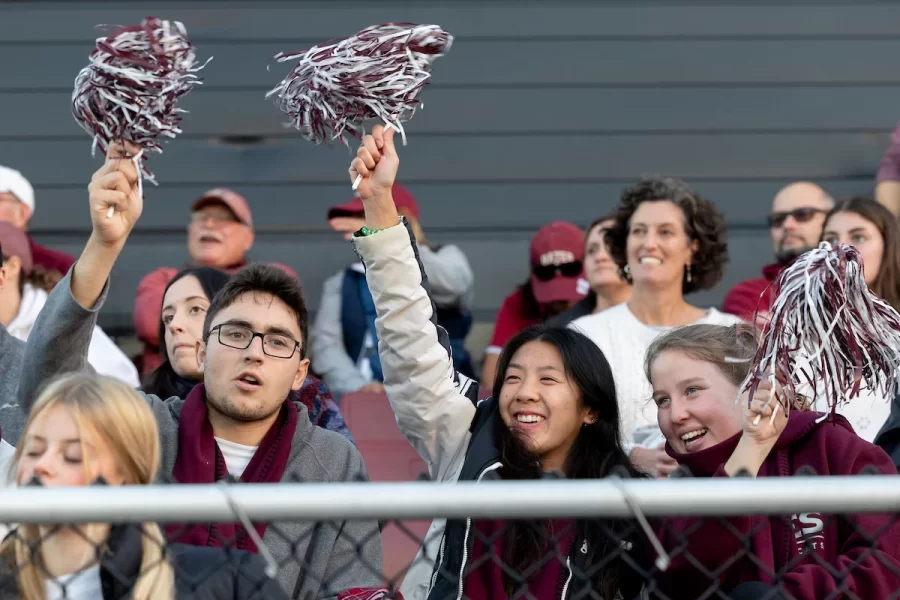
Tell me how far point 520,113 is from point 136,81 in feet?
12.7

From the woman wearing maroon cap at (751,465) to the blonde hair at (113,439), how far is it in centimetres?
81

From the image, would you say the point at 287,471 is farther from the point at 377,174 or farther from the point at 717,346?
the point at 717,346

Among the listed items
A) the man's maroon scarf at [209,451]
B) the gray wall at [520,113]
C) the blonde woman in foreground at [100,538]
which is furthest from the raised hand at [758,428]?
the gray wall at [520,113]

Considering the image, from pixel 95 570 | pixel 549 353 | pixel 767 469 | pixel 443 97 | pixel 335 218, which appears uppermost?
pixel 443 97

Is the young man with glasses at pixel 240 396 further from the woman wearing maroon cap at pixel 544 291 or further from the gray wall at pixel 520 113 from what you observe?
the gray wall at pixel 520 113

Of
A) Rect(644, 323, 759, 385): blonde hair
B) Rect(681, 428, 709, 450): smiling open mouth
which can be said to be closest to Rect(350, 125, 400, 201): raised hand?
Rect(644, 323, 759, 385): blonde hair

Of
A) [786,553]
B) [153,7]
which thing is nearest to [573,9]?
[153,7]

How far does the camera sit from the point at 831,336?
7.61ft

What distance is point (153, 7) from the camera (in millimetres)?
6332

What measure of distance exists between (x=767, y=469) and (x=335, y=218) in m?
2.67

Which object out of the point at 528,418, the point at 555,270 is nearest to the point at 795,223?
the point at 555,270

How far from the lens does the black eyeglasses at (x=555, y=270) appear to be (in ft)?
16.2

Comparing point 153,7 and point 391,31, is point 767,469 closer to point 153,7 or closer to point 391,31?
point 391,31

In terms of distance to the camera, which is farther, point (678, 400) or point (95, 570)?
point (678, 400)
